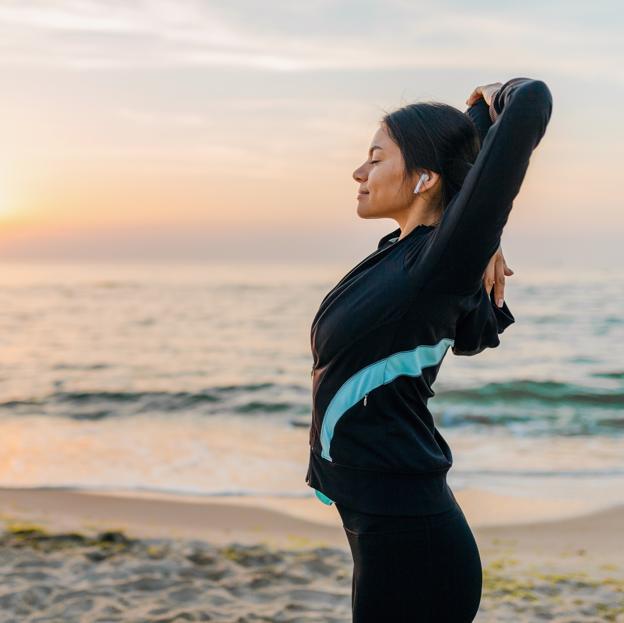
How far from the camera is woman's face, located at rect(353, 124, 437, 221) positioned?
2092mm

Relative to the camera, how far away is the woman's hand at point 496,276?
216 centimetres

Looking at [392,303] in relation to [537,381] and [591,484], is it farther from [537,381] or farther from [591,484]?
[537,381]

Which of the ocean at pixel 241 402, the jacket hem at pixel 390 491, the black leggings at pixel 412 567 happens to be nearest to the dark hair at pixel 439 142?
the jacket hem at pixel 390 491

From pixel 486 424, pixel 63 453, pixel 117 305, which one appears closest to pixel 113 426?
pixel 63 453

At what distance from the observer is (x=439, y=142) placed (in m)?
2.06

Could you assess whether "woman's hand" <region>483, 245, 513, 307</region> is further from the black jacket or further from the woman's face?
the woman's face

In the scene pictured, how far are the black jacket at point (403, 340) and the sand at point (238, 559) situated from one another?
8.80 ft

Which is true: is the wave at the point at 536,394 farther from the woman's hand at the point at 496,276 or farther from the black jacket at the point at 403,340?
the black jacket at the point at 403,340

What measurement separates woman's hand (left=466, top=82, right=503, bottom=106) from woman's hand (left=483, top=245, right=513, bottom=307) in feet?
1.31

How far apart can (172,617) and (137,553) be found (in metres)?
1.07

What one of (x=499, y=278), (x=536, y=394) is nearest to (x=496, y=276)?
(x=499, y=278)

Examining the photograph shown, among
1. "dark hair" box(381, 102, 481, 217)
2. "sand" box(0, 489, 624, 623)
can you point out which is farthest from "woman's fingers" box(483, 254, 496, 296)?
"sand" box(0, 489, 624, 623)

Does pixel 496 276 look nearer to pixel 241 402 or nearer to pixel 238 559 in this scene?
pixel 238 559

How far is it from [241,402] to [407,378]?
446 inches
